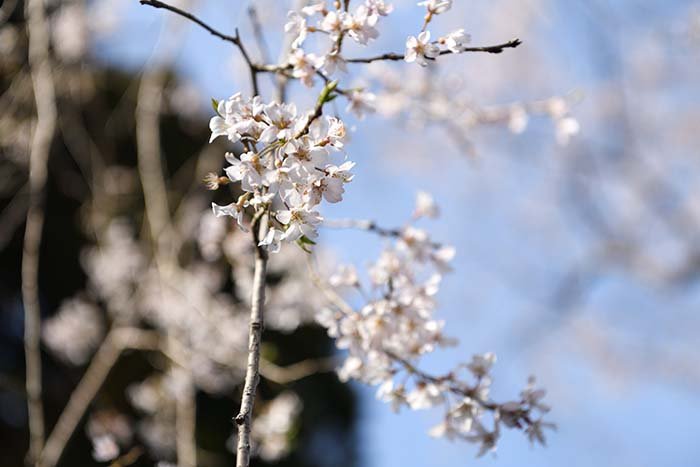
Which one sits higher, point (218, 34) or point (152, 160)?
point (152, 160)

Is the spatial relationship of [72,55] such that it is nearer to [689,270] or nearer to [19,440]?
[19,440]

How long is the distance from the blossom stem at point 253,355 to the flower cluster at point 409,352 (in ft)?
1.08

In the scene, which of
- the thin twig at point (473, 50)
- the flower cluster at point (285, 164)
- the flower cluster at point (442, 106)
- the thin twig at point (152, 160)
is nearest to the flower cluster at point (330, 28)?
the thin twig at point (473, 50)

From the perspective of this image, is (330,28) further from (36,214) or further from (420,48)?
(36,214)

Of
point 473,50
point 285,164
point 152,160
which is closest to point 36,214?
point 152,160

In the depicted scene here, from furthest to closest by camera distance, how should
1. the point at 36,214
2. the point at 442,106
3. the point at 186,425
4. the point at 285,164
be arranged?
1. the point at 186,425
2. the point at 442,106
3. the point at 36,214
4. the point at 285,164

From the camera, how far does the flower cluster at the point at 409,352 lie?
143 centimetres

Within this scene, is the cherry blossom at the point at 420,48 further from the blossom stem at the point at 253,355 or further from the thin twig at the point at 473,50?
the blossom stem at the point at 253,355

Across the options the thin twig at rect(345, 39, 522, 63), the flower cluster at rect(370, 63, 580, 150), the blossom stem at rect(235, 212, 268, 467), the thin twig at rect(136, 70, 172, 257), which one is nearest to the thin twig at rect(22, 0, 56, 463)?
the thin twig at rect(136, 70, 172, 257)

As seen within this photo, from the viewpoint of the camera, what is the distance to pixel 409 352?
5.10ft

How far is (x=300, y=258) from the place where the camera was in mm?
4109

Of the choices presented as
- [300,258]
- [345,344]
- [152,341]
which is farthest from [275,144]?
[152,341]

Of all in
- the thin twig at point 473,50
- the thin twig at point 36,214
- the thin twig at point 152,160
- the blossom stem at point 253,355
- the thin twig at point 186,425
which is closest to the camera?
the blossom stem at point 253,355

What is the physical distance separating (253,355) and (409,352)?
58 centimetres
